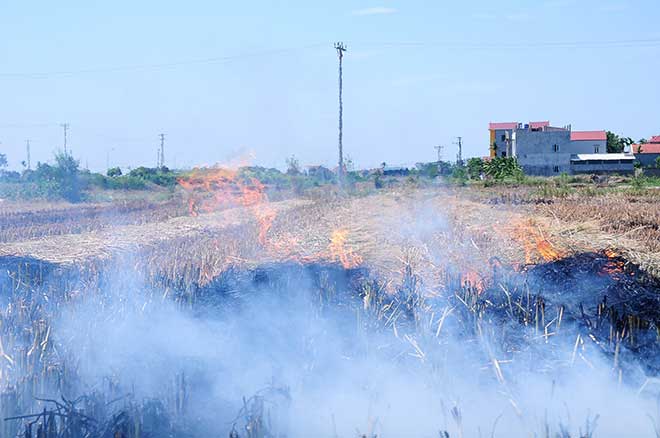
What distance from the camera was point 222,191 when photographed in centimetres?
3331

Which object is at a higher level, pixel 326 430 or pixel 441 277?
pixel 441 277

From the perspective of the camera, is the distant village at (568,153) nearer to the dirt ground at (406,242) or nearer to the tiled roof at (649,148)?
the tiled roof at (649,148)

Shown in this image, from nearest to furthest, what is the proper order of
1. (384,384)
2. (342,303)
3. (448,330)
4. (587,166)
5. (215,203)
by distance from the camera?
(384,384), (448,330), (342,303), (215,203), (587,166)

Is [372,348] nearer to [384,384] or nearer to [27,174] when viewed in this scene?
[384,384]

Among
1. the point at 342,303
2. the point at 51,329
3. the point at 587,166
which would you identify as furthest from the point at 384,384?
the point at 587,166

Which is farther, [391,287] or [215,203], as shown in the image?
[215,203]

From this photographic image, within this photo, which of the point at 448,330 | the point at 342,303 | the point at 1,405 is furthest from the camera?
the point at 342,303

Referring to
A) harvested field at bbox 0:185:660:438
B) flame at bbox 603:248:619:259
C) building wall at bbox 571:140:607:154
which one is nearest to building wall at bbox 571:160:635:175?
building wall at bbox 571:140:607:154

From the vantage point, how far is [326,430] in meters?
4.38

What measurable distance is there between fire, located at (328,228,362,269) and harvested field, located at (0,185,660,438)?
71mm

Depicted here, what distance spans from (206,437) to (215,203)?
2407 cm

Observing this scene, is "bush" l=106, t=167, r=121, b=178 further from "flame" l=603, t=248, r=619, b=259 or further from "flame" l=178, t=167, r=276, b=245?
"flame" l=603, t=248, r=619, b=259

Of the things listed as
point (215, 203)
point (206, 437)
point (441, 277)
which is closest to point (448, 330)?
point (441, 277)

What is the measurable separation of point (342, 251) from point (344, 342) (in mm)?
4352
